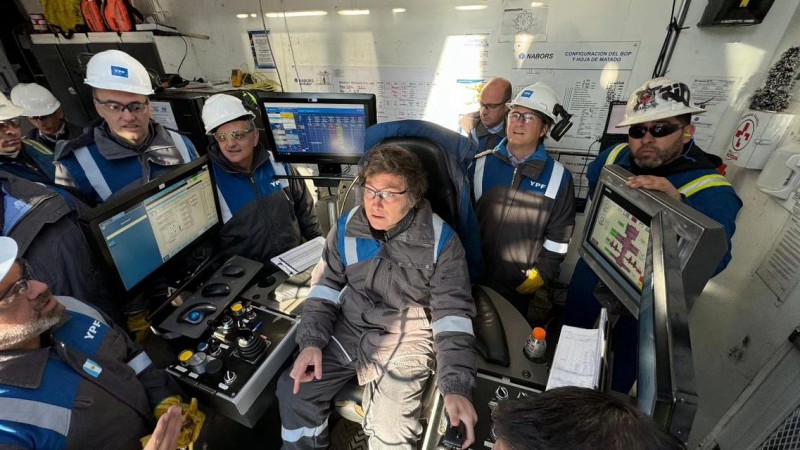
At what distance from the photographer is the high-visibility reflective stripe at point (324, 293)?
1.47 meters

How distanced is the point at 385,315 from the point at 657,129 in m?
1.47

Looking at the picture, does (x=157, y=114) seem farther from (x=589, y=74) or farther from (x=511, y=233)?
(x=589, y=74)

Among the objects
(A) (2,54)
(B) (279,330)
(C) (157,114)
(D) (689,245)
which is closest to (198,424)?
(B) (279,330)

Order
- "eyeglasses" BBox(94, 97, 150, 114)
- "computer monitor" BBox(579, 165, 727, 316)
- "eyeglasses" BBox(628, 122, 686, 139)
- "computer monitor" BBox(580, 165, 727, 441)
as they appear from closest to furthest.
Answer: "computer monitor" BBox(580, 165, 727, 441) < "computer monitor" BBox(579, 165, 727, 316) < "eyeglasses" BBox(628, 122, 686, 139) < "eyeglasses" BBox(94, 97, 150, 114)

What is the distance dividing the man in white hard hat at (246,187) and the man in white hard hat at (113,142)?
1.07 ft

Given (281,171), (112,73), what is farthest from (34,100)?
(281,171)

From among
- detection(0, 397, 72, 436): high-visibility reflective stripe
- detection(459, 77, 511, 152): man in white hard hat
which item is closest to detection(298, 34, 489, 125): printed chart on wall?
detection(459, 77, 511, 152): man in white hard hat

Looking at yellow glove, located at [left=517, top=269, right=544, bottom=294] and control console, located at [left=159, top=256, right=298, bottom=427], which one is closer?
control console, located at [left=159, top=256, right=298, bottom=427]

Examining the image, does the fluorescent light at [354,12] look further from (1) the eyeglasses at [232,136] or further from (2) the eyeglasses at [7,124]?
(2) the eyeglasses at [7,124]

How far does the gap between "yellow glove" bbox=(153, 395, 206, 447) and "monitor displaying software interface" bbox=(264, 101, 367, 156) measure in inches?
51.7

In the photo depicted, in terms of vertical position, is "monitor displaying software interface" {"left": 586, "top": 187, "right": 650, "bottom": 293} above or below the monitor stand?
above

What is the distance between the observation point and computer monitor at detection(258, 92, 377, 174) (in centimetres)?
169

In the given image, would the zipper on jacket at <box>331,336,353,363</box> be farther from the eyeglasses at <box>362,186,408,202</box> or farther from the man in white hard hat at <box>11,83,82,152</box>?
the man in white hard hat at <box>11,83,82,152</box>

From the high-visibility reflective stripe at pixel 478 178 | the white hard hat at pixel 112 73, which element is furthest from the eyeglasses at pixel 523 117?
the white hard hat at pixel 112 73
